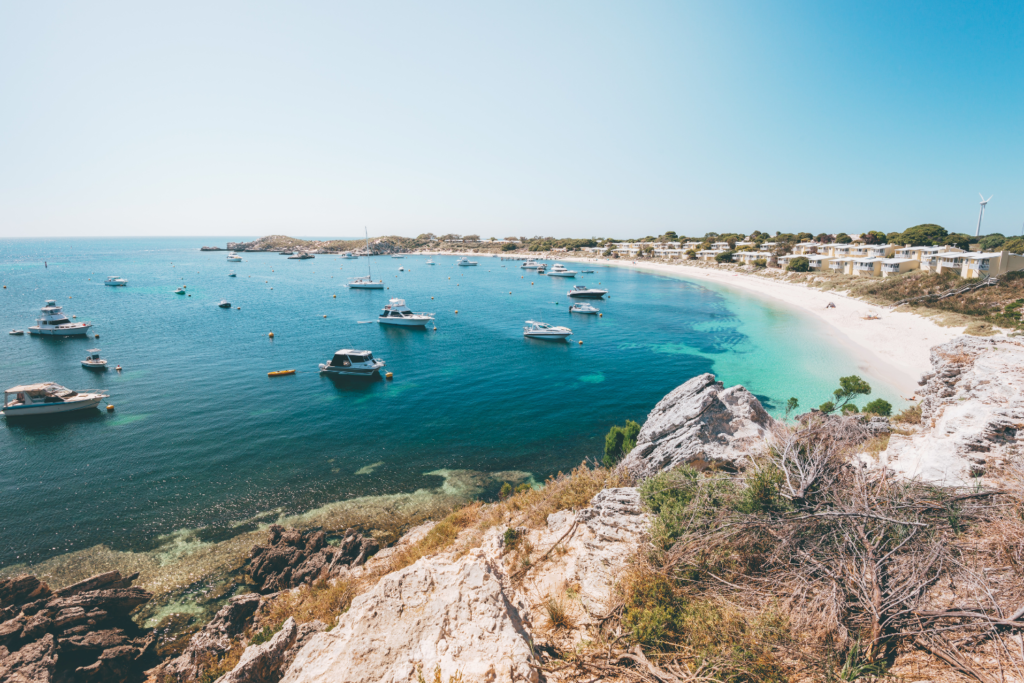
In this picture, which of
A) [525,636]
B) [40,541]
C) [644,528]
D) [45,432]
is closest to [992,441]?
[644,528]

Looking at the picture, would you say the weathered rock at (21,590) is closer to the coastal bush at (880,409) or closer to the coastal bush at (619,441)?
the coastal bush at (619,441)

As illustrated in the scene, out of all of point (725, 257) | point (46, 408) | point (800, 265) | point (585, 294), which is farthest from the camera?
point (725, 257)

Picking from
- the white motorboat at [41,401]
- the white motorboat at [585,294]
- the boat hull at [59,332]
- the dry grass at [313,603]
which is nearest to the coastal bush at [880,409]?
the dry grass at [313,603]

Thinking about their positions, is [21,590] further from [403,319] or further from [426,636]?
[403,319]

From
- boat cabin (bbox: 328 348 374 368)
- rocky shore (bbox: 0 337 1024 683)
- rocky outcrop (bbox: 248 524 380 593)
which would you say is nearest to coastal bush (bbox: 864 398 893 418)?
rocky shore (bbox: 0 337 1024 683)

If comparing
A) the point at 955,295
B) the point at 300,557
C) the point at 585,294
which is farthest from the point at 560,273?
the point at 300,557

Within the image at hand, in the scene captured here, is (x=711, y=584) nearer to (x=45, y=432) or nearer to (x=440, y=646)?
(x=440, y=646)

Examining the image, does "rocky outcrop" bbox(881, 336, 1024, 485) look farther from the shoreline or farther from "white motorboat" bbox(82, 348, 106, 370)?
"white motorboat" bbox(82, 348, 106, 370)
